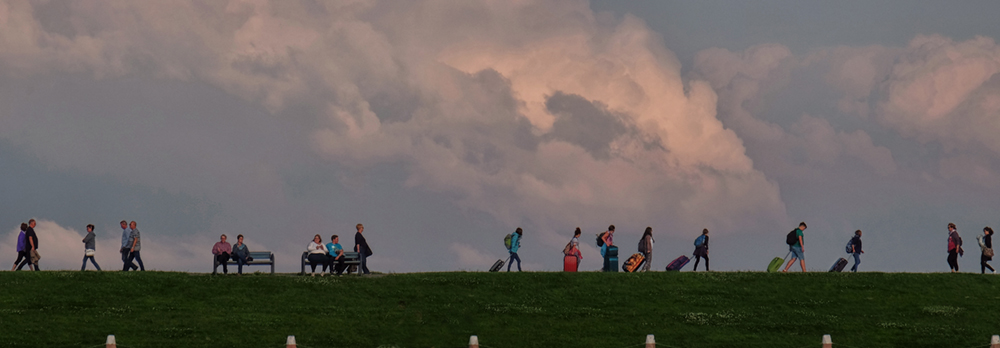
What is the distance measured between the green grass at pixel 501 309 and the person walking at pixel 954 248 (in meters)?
1.88

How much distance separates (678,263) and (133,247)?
20.2 metres

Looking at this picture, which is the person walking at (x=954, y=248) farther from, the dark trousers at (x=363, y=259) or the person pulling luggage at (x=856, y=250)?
the dark trousers at (x=363, y=259)

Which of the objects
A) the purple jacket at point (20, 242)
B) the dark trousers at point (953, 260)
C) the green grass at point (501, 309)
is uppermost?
the purple jacket at point (20, 242)

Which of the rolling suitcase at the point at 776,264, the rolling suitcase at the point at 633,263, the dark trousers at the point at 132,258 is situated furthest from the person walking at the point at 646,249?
the dark trousers at the point at 132,258

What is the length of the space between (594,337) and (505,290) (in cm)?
577

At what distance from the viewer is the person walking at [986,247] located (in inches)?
1661

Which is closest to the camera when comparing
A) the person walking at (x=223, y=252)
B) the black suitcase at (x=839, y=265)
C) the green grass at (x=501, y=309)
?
the green grass at (x=501, y=309)

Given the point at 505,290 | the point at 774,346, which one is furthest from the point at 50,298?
the point at 774,346

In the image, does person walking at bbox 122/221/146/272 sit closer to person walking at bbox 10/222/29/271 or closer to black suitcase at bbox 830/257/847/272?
person walking at bbox 10/222/29/271

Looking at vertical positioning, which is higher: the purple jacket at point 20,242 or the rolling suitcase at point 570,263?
the purple jacket at point 20,242

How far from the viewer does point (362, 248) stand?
3984 cm

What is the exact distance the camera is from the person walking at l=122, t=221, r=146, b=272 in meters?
39.6

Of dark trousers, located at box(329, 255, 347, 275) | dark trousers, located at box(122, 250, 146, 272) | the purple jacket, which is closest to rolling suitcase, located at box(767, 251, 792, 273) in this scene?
dark trousers, located at box(329, 255, 347, 275)

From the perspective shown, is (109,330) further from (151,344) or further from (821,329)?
(821,329)
